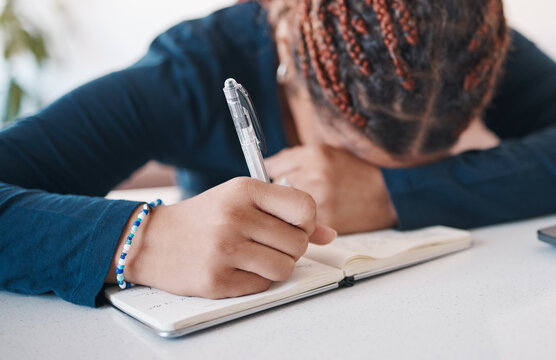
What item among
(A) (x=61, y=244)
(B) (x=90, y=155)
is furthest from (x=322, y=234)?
(B) (x=90, y=155)

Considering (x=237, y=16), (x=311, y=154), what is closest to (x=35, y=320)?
(x=311, y=154)

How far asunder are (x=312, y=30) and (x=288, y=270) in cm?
34

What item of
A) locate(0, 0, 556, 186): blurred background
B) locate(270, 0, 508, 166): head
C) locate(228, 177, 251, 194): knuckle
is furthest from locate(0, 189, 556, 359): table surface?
locate(0, 0, 556, 186): blurred background

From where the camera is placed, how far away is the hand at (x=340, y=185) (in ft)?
2.23

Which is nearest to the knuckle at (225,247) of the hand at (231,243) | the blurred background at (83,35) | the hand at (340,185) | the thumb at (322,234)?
the hand at (231,243)

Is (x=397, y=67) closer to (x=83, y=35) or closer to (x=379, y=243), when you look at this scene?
(x=379, y=243)

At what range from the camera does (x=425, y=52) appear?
583mm

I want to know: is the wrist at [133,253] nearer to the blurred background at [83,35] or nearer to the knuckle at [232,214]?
the knuckle at [232,214]

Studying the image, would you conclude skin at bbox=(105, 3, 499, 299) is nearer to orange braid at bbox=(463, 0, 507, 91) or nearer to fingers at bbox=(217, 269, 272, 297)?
fingers at bbox=(217, 269, 272, 297)

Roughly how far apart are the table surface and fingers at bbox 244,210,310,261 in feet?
0.18

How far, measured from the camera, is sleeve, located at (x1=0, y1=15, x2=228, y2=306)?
48cm

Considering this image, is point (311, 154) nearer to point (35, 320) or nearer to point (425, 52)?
point (425, 52)

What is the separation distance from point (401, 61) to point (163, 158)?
48 centimetres

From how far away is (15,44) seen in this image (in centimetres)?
229
